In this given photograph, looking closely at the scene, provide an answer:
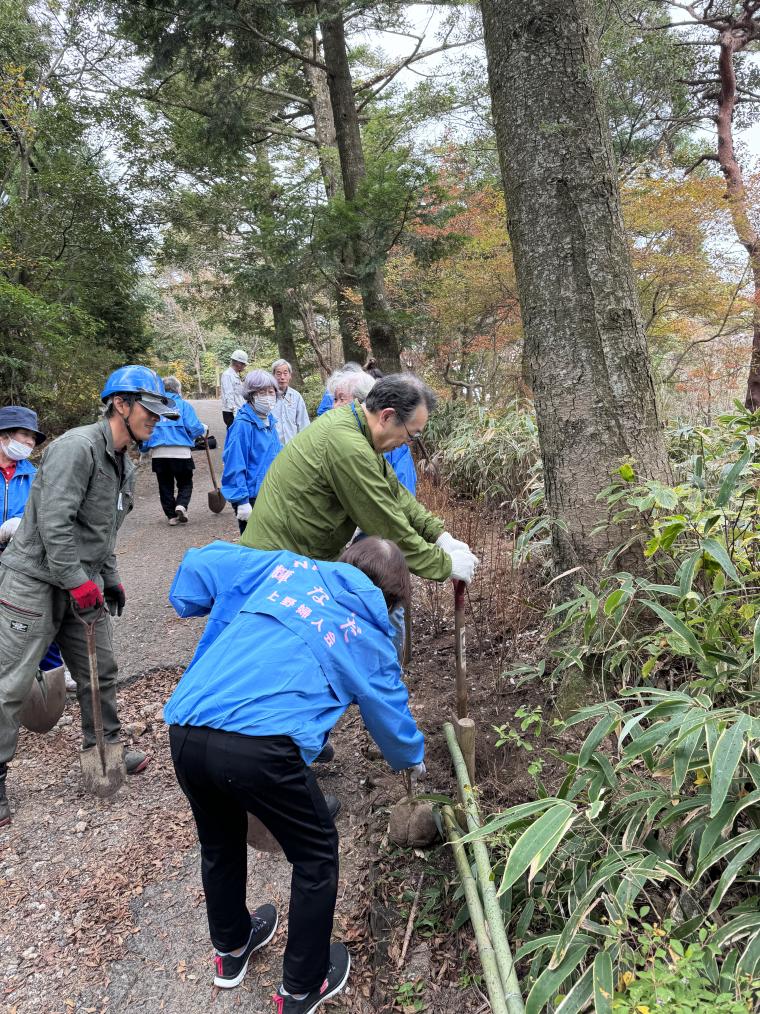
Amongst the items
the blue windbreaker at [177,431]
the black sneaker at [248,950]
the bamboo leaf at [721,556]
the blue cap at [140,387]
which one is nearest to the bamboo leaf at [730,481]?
the bamboo leaf at [721,556]

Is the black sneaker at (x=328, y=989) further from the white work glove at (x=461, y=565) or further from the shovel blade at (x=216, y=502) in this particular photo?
the shovel blade at (x=216, y=502)

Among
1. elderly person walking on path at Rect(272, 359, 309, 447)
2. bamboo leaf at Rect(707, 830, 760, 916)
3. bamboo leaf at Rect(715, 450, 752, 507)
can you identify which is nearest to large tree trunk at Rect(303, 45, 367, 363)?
elderly person walking on path at Rect(272, 359, 309, 447)

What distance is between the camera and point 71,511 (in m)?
2.52

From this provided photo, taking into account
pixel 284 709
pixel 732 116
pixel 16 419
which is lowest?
pixel 284 709

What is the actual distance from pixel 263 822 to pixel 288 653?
0.49 metres

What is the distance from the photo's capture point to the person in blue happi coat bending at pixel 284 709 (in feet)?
4.97

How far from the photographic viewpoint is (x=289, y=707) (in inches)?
59.6

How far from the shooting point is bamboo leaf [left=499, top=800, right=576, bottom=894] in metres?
1.30

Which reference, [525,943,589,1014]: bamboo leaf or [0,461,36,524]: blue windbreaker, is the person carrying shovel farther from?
[525,943,589,1014]: bamboo leaf

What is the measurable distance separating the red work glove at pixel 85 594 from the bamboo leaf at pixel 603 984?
2199 mm

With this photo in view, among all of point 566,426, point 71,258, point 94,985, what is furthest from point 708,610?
point 71,258

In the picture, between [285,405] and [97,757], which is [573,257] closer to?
[97,757]

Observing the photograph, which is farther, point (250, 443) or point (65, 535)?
point (250, 443)

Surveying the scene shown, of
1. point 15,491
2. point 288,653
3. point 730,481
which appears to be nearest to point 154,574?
point 15,491
